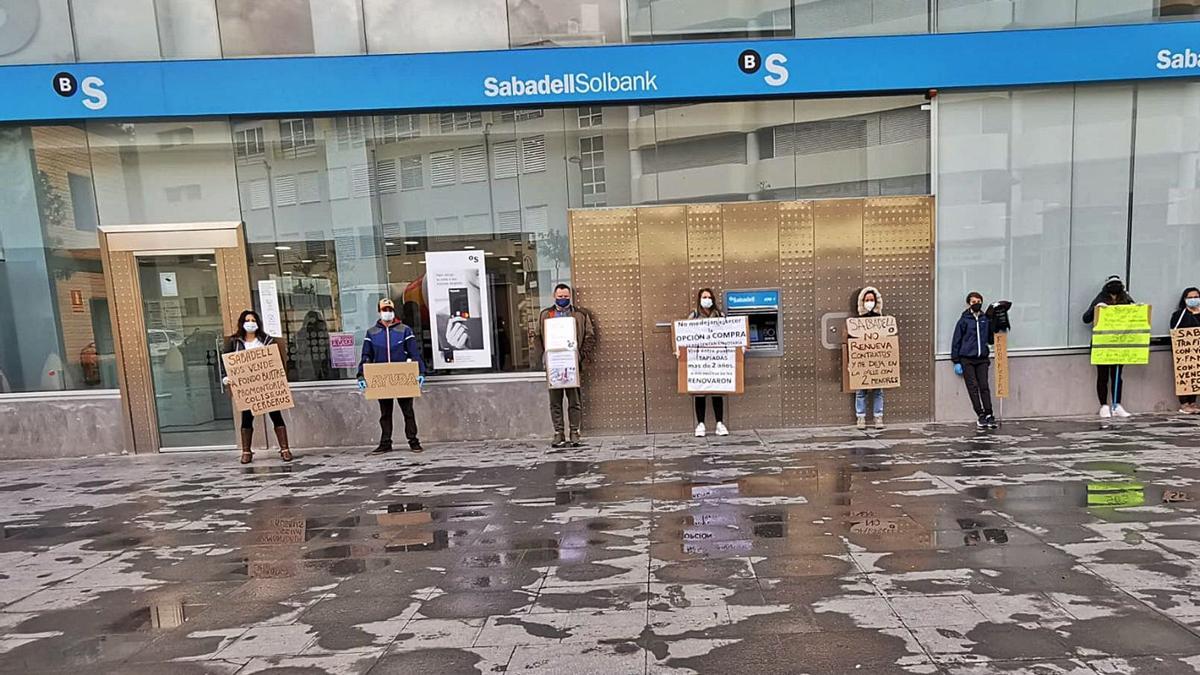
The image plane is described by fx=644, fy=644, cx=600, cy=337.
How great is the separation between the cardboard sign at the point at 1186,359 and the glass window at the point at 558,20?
28.4 ft

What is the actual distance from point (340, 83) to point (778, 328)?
6.93m

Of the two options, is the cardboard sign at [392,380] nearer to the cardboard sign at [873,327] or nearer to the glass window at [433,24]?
the glass window at [433,24]

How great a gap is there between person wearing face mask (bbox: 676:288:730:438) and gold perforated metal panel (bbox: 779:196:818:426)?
97 cm

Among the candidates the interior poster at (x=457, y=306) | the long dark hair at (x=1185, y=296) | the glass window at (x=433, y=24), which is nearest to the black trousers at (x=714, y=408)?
the interior poster at (x=457, y=306)

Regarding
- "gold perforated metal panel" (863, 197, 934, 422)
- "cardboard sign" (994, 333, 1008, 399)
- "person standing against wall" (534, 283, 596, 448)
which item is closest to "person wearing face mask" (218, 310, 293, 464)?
"person standing against wall" (534, 283, 596, 448)

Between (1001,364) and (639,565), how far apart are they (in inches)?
273

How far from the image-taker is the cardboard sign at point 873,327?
8.80 m

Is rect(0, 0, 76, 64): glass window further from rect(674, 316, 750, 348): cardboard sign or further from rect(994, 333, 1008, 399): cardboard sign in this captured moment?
rect(994, 333, 1008, 399): cardboard sign

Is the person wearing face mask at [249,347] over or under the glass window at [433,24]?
under

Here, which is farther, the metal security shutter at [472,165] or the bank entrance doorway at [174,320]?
the metal security shutter at [472,165]

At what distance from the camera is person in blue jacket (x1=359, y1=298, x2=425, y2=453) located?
346 inches

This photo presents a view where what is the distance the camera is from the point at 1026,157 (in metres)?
9.05

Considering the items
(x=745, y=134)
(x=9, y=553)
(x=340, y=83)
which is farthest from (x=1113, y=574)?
(x=340, y=83)

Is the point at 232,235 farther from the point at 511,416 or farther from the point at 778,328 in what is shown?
the point at 778,328
